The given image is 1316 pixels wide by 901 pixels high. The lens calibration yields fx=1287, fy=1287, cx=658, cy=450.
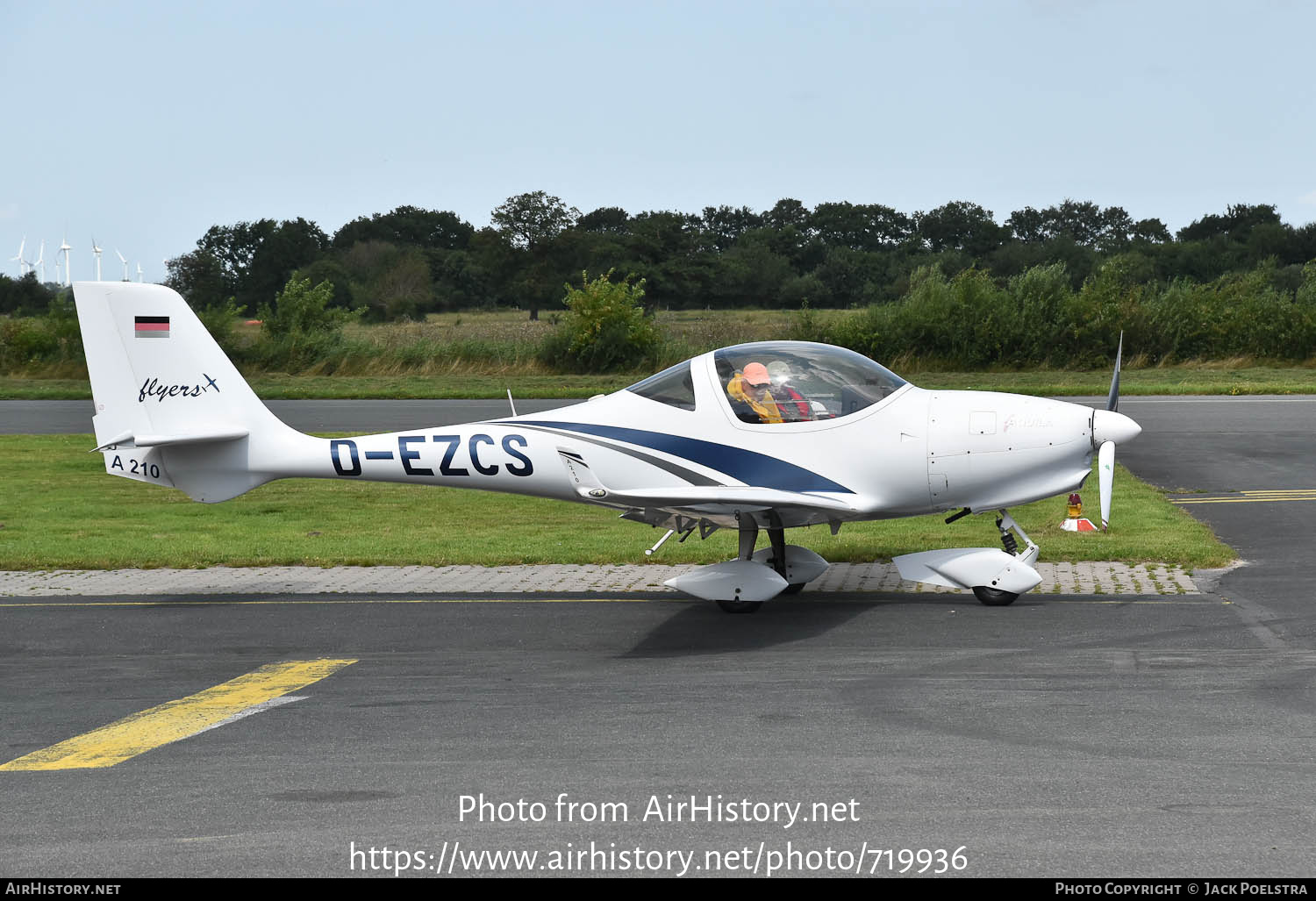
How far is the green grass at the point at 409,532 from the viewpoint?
1312 centimetres

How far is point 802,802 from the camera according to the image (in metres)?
5.63

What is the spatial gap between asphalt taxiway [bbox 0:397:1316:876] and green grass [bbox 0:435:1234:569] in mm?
1792

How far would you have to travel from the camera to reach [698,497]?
371 inches

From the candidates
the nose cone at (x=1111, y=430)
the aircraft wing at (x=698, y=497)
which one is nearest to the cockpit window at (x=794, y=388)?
the aircraft wing at (x=698, y=497)

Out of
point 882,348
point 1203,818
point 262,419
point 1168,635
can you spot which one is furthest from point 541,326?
point 1203,818

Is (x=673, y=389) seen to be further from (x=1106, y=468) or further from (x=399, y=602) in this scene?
(x=1106, y=468)

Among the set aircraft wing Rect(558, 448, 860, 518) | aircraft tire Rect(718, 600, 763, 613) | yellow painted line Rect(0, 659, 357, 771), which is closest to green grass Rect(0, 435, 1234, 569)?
aircraft tire Rect(718, 600, 763, 613)

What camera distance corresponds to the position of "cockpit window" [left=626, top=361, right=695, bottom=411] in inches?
419

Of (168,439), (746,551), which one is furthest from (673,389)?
(168,439)

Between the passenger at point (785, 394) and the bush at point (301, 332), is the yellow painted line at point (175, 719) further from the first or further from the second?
the bush at point (301, 332)

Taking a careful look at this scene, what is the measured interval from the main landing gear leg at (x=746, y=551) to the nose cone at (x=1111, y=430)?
8.78 ft

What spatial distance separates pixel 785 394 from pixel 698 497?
149cm

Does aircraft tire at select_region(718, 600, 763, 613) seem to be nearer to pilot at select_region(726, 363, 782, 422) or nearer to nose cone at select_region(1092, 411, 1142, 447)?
pilot at select_region(726, 363, 782, 422)
